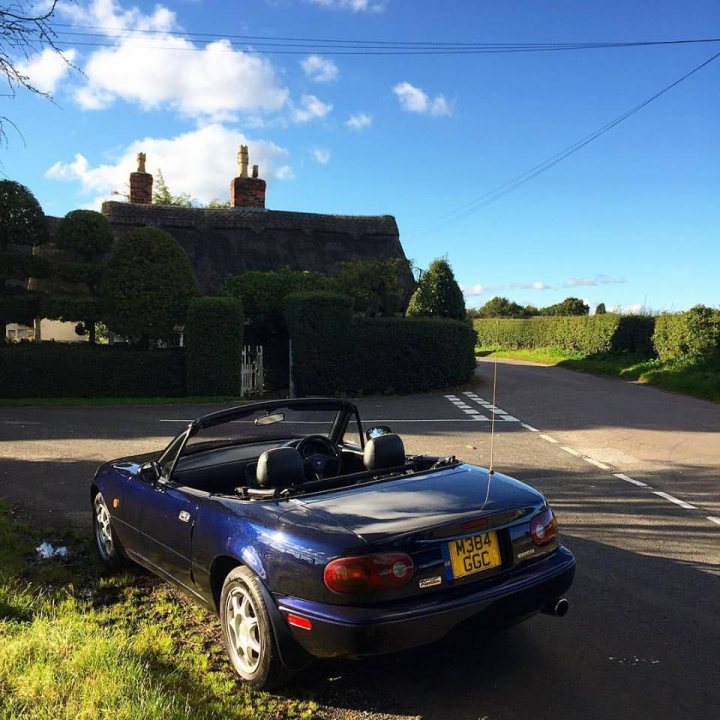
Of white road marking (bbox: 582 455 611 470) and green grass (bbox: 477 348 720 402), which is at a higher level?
green grass (bbox: 477 348 720 402)

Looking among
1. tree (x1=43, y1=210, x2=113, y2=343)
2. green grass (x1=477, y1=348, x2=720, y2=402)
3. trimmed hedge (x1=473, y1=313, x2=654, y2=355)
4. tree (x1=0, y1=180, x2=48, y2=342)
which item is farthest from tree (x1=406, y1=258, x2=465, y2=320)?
tree (x1=0, y1=180, x2=48, y2=342)

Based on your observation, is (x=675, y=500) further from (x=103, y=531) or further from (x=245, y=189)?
(x=245, y=189)

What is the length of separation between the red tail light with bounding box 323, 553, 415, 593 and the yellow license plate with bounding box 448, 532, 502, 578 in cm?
31

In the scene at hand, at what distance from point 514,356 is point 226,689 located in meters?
41.1

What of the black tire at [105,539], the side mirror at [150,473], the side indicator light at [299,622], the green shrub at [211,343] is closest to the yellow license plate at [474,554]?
the side indicator light at [299,622]

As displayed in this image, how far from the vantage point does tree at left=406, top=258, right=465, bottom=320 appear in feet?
80.6

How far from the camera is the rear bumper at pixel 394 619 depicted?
2887 millimetres

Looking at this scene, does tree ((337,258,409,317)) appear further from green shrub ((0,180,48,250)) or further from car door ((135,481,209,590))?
car door ((135,481,209,590))

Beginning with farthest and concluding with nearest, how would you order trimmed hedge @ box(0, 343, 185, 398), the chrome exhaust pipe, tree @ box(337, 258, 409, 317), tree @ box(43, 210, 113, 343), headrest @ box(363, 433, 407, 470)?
tree @ box(337, 258, 409, 317), tree @ box(43, 210, 113, 343), trimmed hedge @ box(0, 343, 185, 398), headrest @ box(363, 433, 407, 470), the chrome exhaust pipe

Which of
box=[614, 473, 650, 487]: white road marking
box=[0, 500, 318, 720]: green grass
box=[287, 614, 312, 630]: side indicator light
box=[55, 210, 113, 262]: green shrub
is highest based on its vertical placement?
box=[55, 210, 113, 262]: green shrub

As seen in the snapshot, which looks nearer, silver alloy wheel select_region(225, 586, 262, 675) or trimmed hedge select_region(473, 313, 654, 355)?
silver alloy wheel select_region(225, 586, 262, 675)

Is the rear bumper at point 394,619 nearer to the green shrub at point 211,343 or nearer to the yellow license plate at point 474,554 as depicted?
the yellow license plate at point 474,554

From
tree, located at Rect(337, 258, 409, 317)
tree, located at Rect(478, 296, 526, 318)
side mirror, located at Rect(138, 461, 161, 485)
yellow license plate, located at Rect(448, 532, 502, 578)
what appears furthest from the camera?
tree, located at Rect(478, 296, 526, 318)

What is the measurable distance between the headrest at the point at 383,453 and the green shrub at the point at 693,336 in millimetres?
20082
